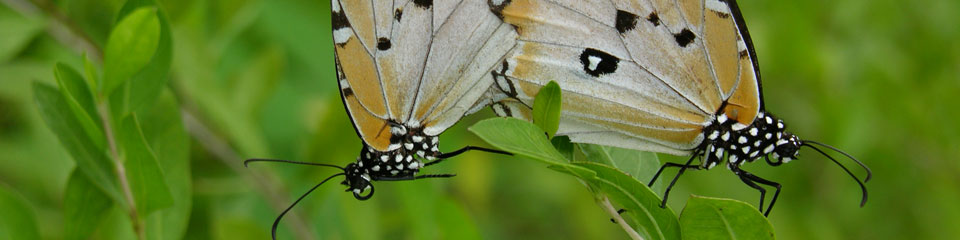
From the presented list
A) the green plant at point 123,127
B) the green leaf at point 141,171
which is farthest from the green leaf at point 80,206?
the green leaf at point 141,171

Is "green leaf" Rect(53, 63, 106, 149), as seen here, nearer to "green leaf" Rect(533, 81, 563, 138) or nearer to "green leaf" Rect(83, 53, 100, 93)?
"green leaf" Rect(83, 53, 100, 93)

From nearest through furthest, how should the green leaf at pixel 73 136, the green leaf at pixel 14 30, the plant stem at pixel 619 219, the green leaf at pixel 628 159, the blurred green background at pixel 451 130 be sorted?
the plant stem at pixel 619 219
the green leaf at pixel 73 136
the green leaf at pixel 628 159
the green leaf at pixel 14 30
the blurred green background at pixel 451 130

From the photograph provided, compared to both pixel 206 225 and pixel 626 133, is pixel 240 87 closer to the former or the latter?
pixel 206 225

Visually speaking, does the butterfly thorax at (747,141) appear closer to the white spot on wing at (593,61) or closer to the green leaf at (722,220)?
the white spot on wing at (593,61)

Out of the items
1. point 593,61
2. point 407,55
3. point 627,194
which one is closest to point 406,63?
point 407,55

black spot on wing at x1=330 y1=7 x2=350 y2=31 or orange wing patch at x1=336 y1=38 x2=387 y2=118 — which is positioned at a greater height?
black spot on wing at x1=330 y1=7 x2=350 y2=31

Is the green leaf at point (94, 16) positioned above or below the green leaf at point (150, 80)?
below

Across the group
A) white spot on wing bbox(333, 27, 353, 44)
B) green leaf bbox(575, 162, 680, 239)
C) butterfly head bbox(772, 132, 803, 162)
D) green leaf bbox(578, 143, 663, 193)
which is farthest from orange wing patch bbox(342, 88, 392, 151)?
butterfly head bbox(772, 132, 803, 162)

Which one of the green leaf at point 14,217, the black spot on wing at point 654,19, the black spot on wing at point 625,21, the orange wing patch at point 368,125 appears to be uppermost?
the black spot on wing at point 654,19
